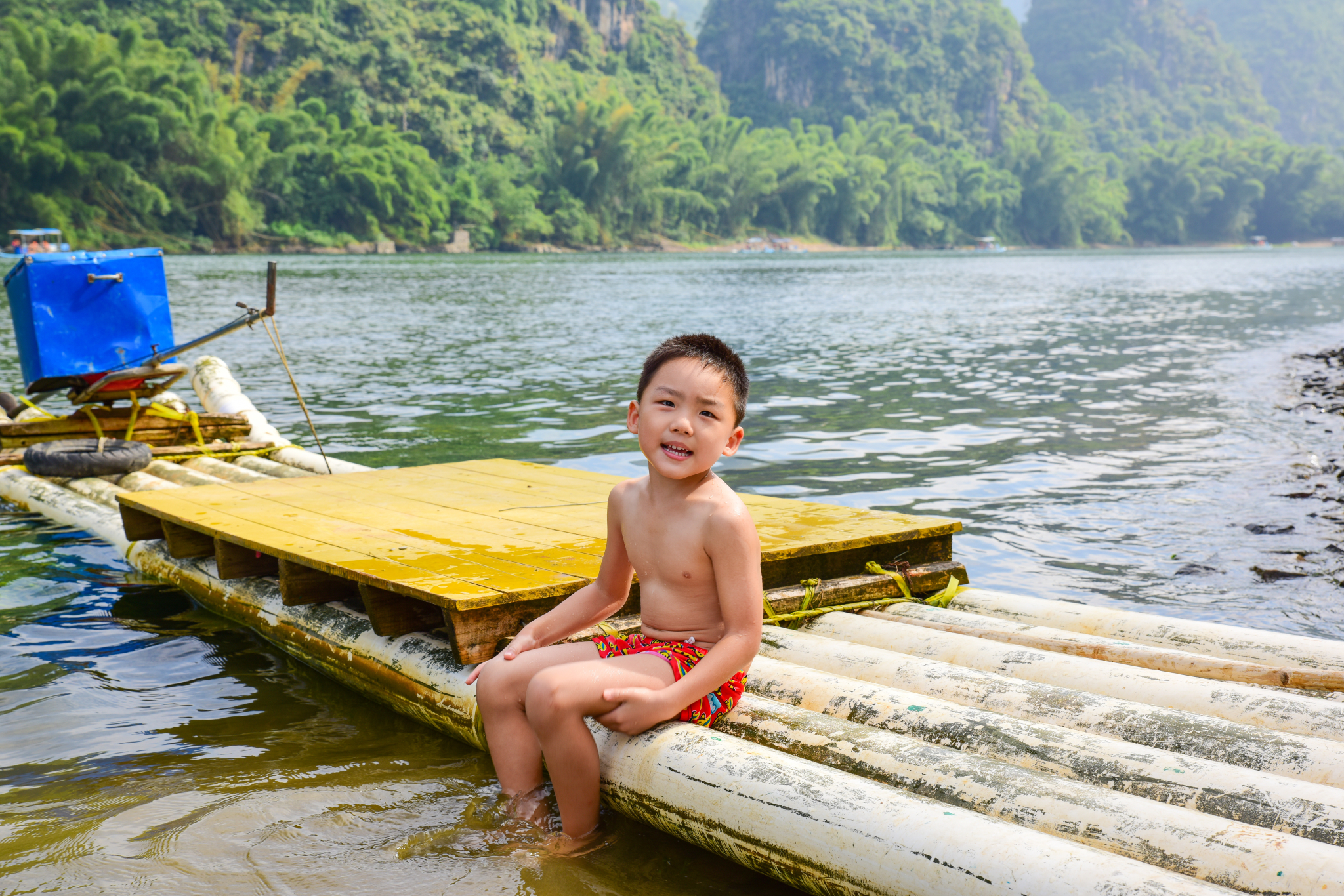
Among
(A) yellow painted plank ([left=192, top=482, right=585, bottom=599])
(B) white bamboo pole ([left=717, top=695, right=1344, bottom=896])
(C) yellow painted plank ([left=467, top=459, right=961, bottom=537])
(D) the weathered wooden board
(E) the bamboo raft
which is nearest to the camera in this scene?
(B) white bamboo pole ([left=717, top=695, right=1344, bottom=896])

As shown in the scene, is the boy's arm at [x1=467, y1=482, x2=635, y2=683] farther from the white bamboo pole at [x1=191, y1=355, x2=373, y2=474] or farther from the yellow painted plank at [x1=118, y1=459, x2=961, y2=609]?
the white bamboo pole at [x1=191, y1=355, x2=373, y2=474]

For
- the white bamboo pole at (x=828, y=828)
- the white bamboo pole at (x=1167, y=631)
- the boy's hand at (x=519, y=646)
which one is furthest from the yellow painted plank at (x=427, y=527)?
the white bamboo pole at (x=1167, y=631)

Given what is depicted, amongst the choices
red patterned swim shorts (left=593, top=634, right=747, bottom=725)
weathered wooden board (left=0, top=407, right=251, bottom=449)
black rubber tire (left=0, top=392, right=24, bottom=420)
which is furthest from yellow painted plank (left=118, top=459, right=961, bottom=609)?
black rubber tire (left=0, top=392, right=24, bottom=420)

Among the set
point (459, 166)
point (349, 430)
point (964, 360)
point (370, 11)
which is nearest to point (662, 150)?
point (459, 166)

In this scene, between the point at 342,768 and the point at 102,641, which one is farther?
the point at 102,641

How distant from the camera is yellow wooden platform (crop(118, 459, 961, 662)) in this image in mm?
4141

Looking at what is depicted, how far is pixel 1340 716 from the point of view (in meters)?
3.33

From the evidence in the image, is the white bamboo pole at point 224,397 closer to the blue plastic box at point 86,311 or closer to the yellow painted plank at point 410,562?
the blue plastic box at point 86,311

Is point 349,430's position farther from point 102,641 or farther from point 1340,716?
point 1340,716

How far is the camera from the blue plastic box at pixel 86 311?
909 cm

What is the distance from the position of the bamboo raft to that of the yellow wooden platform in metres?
0.02

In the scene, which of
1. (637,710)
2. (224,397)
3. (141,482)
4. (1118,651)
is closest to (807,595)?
(1118,651)

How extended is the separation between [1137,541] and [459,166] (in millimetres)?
103431

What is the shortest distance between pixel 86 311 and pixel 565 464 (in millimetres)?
4623
